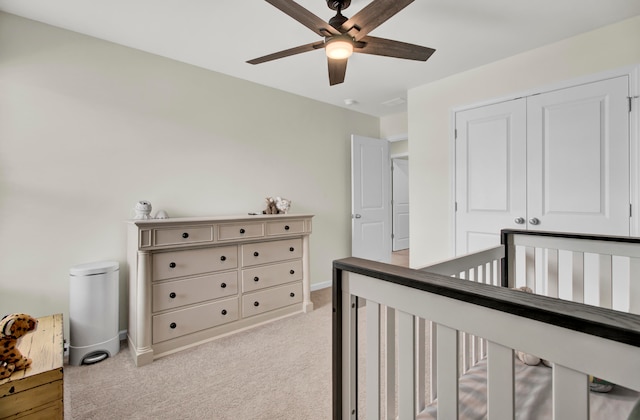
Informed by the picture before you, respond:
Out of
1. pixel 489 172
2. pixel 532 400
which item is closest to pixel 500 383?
pixel 532 400

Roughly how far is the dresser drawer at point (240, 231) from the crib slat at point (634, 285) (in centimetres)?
236

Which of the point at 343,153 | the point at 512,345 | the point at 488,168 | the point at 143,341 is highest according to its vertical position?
the point at 343,153

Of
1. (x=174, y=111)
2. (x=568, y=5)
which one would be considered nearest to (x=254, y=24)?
(x=174, y=111)

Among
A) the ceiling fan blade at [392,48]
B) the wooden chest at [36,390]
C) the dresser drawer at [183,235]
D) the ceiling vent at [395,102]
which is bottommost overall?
the wooden chest at [36,390]

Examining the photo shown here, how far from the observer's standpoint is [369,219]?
13.7 ft

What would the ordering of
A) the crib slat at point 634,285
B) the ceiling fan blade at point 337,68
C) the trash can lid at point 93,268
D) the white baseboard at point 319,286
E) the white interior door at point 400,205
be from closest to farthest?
the crib slat at point 634,285 → the ceiling fan blade at point 337,68 → the trash can lid at point 93,268 → the white baseboard at point 319,286 → the white interior door at point 400,205

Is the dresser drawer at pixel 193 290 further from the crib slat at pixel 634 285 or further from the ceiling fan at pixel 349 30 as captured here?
the crib slat at pixel 634 285

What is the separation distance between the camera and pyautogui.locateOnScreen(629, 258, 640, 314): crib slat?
4.30 ft

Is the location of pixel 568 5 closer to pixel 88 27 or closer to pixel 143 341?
pixel 88 27

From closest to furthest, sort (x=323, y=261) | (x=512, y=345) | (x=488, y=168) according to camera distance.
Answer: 1. (x=512, y=345)
2. (x=488, y=168)
3. (x=323, y=261)

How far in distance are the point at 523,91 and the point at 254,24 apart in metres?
2.40

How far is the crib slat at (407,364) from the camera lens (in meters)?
0.77

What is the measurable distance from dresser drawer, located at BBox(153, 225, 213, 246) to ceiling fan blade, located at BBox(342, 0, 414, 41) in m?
1.71

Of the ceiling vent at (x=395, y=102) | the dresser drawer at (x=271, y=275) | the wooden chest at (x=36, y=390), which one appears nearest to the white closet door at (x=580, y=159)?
the ceiling vent at (x=395, y=102)
